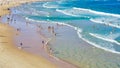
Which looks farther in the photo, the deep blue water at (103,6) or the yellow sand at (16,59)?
the deep blue water at (103,6)

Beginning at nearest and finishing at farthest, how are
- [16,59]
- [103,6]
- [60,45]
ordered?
1. [16,59]
2. [60,45]
3. [103,6]

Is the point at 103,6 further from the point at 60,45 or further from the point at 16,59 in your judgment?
the point at 16,59

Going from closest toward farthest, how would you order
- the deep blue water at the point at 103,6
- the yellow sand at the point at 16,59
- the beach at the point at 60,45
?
1. the yellow sand at the point at 16,59
2. the beach at the point at 60,45
3. the deep blue water at the point at 103,6

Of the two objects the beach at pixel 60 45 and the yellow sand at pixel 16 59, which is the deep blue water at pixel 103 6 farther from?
the yellow sand at pixel 16 59

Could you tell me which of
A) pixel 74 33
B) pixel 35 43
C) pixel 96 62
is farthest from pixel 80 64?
pixel 74 33

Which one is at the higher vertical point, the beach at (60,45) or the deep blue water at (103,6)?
the beach at (60,45)

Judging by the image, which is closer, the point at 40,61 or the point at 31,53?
the point at 40,61

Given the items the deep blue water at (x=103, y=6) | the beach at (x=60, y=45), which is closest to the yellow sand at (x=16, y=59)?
the beach at (x=60, y=45)

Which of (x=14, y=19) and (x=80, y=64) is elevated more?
(x=80, y=64)

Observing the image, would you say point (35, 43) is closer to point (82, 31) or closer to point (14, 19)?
point (82, 31)

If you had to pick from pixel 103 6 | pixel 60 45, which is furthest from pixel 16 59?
pixel 103 6

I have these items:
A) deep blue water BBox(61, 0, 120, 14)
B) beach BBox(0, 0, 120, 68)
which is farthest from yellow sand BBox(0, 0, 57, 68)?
deep blue water BBox(61, 0, 120, 14)
